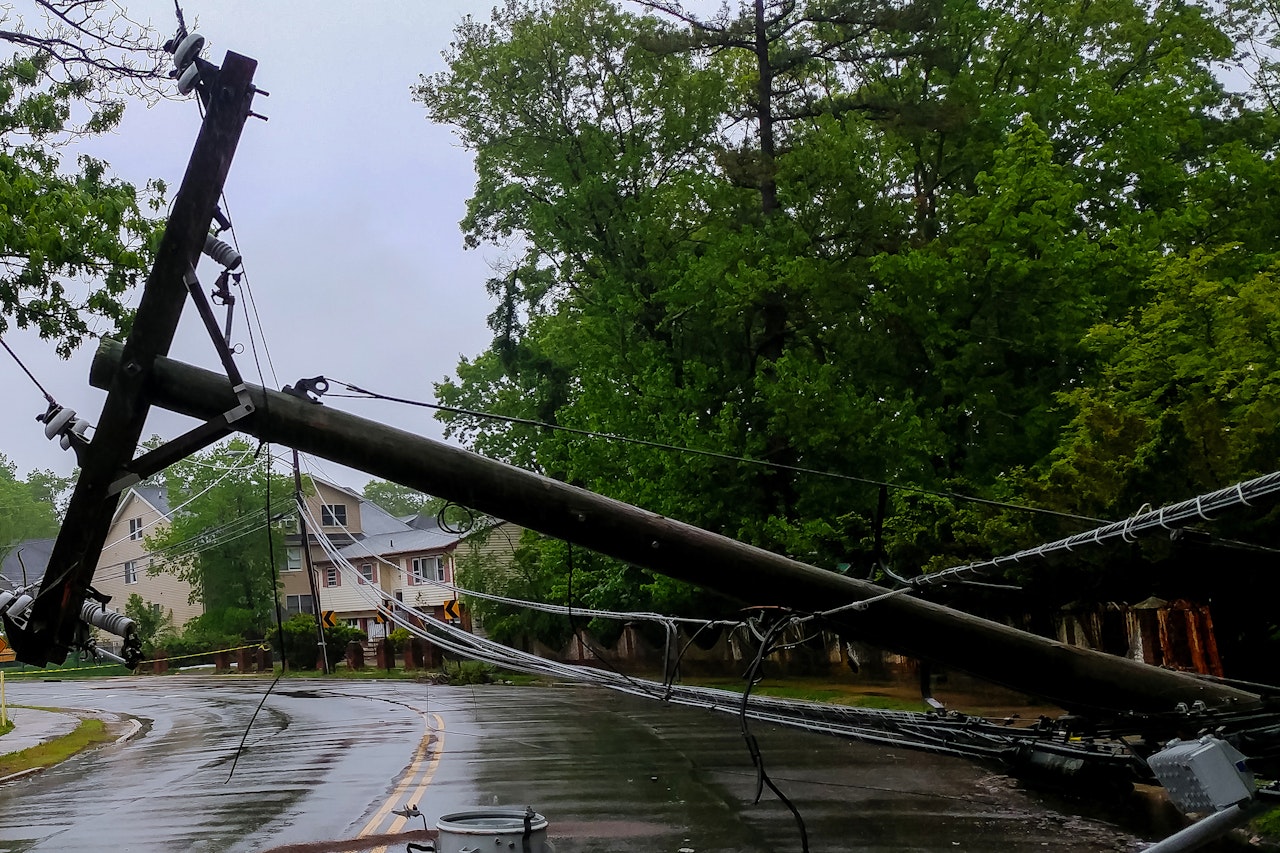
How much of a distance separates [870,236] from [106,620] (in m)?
21.5

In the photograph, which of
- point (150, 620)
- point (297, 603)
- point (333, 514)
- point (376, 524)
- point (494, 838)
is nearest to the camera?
point (494, 838)

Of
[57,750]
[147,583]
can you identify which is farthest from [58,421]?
[147,583]

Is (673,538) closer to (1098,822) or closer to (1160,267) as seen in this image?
(1098,822)

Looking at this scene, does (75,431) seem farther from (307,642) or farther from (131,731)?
(307,642)

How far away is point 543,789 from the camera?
1342 cm

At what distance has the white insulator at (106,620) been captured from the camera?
709 centimetres

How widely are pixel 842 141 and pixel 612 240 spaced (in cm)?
645

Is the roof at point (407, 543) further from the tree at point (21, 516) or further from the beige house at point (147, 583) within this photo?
the tree at point (21, 516)

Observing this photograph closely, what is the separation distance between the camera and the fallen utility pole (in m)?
6.51

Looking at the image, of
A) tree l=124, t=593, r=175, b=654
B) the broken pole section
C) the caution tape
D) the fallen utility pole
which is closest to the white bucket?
the fallen utility pole

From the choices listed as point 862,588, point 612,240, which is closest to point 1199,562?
point 862,588

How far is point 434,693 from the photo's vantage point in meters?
33.2

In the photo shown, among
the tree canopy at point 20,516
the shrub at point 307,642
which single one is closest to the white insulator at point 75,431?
the shrub at point 307,642

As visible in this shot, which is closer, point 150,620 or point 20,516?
point 150,620
